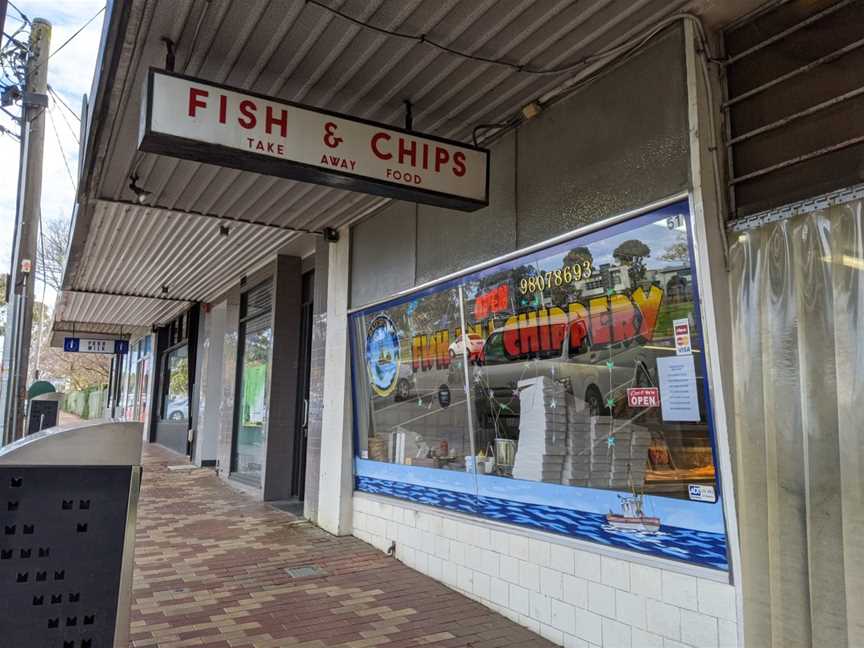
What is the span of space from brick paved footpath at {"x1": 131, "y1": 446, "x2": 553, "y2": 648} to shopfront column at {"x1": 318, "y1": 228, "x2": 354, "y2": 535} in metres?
0.27

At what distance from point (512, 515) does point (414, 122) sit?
300 centimetres

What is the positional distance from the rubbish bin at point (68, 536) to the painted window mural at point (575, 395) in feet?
8.82

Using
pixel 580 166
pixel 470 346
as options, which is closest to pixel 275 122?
pixel 580 166

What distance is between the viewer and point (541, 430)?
4395 mm

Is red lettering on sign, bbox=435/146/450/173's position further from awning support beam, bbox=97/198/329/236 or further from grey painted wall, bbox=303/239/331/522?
grey painted wall, bbox=303/239/331/522

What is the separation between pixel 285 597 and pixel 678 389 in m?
3.26

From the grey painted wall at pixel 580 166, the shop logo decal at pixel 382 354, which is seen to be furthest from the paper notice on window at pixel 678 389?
the shop logo decal at pixel 382 354

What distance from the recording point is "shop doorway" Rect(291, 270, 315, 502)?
888 cm

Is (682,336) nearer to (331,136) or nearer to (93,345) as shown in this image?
(331,136)

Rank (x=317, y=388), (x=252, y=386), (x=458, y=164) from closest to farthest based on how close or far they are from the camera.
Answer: (x=458, y=164) < (x=317, y=388) < (x=252, y=386)

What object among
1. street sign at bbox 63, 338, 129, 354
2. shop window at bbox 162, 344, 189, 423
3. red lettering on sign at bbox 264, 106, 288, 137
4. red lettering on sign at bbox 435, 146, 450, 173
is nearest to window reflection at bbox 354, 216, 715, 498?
red lettering on sign at bbox 435, 146, 450, 173

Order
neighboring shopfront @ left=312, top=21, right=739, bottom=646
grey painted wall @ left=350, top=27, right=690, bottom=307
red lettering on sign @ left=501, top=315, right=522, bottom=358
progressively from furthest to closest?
red lettering on sign @ left=501, top=315, right=522, bottom=358, grey painted wall @ left=350, top=27, right=690, bottom=307, neighboring shopfront @ left=312, top=21, right=739, bottom=646

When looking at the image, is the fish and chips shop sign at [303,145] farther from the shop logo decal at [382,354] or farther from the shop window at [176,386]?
the shop window at [176,386]

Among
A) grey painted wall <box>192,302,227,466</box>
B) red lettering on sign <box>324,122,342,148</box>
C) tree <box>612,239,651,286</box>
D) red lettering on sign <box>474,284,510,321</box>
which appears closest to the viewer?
tree <box>612,239,651,286</box>
